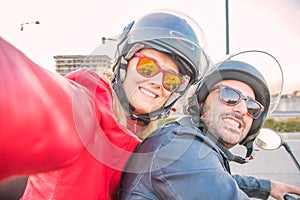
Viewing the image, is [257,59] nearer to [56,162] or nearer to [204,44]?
[204,44]

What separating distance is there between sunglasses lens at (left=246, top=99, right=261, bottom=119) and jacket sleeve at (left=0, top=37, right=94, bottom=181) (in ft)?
4.99

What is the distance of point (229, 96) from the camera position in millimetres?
1981

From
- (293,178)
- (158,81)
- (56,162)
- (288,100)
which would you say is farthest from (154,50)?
(288,100)

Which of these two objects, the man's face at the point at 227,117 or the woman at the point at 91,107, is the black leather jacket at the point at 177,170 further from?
the man's face at the point at 227,117

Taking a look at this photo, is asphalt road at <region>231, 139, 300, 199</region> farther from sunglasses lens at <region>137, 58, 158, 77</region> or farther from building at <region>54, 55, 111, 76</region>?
building at <region>54, 55, 111, 76</region>

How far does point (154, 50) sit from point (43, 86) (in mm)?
1126

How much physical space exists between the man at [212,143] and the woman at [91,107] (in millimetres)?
103

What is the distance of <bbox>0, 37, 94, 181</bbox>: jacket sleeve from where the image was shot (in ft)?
1.66

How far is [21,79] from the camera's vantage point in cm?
53

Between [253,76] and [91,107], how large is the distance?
1508 mm

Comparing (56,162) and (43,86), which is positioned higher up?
(43,86)

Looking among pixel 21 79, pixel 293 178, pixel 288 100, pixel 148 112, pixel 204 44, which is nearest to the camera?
pixel 21 79

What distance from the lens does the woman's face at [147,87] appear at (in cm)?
160

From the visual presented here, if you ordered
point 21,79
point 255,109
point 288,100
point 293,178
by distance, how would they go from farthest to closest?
1. point 288,100
2. point 293,178
3. point 255,109
4. point 21,79
